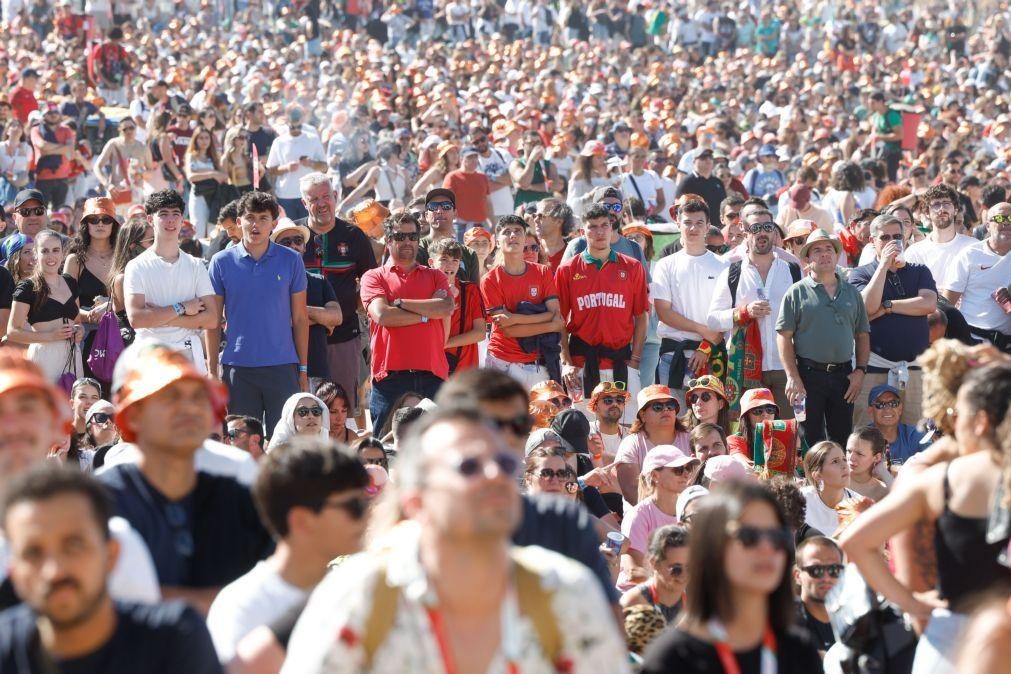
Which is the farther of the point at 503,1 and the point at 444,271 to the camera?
the point at 503,1

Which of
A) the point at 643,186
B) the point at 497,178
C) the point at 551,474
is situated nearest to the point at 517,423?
the point at 551,474

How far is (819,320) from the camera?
32.6 ft

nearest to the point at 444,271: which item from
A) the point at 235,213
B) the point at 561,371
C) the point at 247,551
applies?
the point at 561,371

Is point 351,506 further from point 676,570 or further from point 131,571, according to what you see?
point 676,570

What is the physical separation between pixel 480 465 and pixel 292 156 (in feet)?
44.3

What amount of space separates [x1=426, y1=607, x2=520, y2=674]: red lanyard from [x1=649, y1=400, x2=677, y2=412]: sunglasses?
19.8 ft

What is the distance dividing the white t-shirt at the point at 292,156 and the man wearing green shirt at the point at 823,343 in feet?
22.8

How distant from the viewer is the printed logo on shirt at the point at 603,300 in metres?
10.3

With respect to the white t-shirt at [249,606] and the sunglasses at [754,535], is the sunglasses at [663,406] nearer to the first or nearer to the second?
the white t-shirt at [249,606]

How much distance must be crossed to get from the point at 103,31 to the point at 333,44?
11.9 feet

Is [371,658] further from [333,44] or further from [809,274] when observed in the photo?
[333,44]

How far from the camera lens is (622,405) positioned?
31.6 ft

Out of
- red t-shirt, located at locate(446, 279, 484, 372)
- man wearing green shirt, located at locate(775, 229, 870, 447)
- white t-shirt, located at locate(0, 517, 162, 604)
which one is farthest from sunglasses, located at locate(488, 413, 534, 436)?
man wearing green shirt, located at locate(775, 229, 870, 447)

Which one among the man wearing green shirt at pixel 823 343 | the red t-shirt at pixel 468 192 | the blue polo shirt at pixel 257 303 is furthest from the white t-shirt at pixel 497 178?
the blue polo shirt at pixel 257 303
